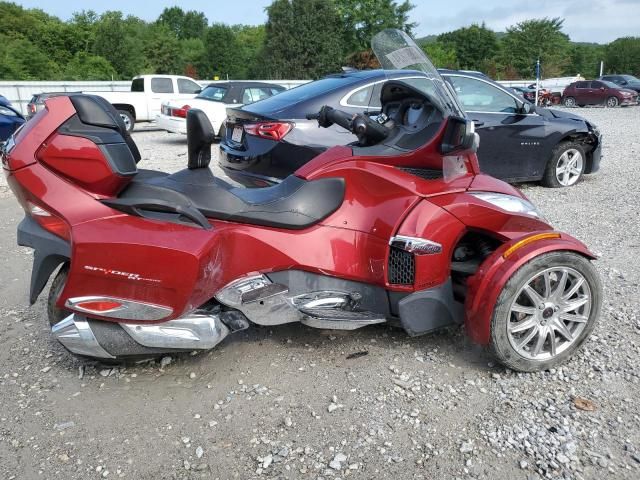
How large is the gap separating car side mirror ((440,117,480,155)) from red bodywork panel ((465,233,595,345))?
58 cm

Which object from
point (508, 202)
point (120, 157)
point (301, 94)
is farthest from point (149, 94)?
point (508, 202)

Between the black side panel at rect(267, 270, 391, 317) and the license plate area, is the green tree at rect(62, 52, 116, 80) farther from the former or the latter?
the black side panel at rect(267, 270, 391, 317)

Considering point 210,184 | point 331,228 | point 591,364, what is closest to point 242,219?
point 210,184

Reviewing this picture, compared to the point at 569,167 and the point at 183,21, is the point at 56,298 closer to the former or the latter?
the point at 569,167

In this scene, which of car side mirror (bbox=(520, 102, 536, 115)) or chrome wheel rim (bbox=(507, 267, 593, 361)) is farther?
car side mirror (bbox=(520, 102, 536, 115))

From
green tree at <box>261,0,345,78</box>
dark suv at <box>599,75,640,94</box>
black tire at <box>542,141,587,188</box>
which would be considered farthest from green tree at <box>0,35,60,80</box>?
dark suv at <box>599,75,640,94</box>

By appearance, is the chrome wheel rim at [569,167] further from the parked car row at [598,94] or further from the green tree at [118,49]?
the green tree at [118,49]

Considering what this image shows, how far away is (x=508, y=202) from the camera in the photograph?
9.86ft

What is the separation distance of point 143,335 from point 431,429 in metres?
1.45

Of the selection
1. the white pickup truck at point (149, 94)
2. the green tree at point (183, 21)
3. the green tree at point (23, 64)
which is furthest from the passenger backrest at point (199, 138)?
the green tree at point (183, 21)

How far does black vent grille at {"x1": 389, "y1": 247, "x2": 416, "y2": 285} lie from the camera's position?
2.90 m

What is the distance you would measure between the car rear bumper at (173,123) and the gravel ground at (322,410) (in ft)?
31.8

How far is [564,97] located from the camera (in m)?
29.6

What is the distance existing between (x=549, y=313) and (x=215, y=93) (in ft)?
40.3
